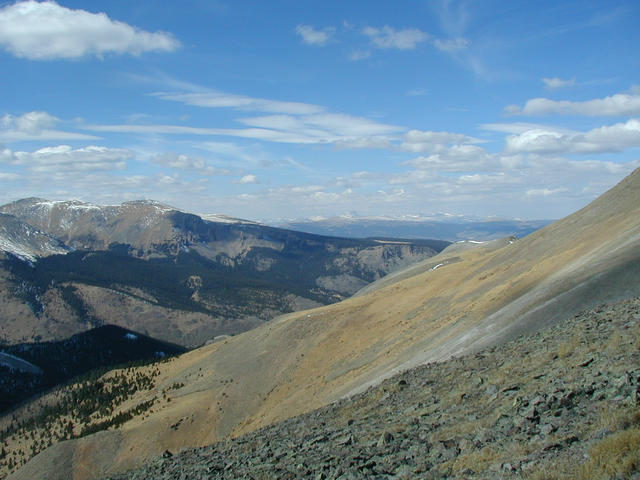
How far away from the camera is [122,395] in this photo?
90000 mm

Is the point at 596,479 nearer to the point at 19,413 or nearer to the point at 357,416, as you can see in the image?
the point at 357,416

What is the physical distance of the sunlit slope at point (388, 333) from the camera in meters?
33.6

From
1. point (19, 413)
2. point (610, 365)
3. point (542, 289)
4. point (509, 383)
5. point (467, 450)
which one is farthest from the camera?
point (19, 413)

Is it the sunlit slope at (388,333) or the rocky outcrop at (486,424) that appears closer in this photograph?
the rocky outcrop at (486,424)

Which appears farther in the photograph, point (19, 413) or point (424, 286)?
point (19, 413)

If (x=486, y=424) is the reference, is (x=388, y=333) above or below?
below

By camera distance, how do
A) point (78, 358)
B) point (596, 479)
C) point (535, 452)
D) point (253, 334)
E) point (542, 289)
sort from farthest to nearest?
point (78, 358) < point (253, 334) < point (542, 289) < point (535, 452) < point (596, 479)

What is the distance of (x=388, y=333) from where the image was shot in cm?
5541

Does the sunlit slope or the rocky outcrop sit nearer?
the rocky outcrop

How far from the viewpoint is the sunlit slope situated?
1323 inches

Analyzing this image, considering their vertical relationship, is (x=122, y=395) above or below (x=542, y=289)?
below

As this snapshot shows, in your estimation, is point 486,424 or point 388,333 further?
point 388,333

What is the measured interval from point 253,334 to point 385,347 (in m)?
38.3

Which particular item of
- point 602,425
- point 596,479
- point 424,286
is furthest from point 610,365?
point 424,286
